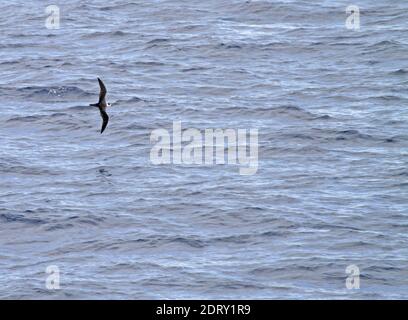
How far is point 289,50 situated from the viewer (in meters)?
48.2

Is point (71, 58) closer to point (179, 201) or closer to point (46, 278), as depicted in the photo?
point (179, 201)

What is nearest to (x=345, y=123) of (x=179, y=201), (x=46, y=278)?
(x=179, y=201)

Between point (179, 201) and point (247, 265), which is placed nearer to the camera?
point (247, 265)

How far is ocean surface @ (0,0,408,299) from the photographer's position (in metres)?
31.8

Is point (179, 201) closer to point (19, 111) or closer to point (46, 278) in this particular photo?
point (46, 278)

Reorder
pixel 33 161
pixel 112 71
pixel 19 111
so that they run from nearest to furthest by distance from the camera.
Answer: pixel 33 161
pixel 19 111
pixel 112 71

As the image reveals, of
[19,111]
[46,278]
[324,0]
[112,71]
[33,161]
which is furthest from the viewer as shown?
[324,0]

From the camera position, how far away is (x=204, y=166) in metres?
38.5

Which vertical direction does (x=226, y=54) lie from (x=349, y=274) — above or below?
above

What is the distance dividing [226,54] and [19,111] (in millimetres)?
8520

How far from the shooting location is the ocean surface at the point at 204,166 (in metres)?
31.8

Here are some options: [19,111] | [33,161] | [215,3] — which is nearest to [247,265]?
[33,161]
